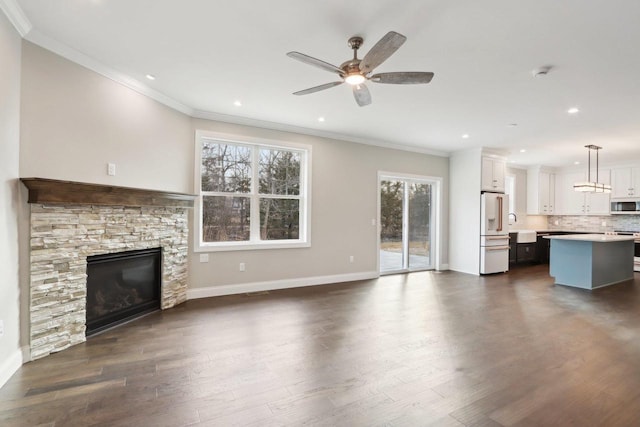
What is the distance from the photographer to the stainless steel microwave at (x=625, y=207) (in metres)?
7.42

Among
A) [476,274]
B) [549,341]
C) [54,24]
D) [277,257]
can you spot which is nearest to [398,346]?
[549,341]

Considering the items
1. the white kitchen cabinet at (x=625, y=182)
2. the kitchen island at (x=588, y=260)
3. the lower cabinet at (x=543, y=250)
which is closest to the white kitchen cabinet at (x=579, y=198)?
the white kitchen cabinet at (x=625, y=182)

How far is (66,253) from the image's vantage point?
9.46ft

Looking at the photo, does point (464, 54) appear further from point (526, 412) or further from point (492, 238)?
point (492, 238)

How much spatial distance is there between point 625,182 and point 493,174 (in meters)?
3.73

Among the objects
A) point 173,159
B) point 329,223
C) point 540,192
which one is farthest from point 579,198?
point 173,159

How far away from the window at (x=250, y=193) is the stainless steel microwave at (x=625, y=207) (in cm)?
774

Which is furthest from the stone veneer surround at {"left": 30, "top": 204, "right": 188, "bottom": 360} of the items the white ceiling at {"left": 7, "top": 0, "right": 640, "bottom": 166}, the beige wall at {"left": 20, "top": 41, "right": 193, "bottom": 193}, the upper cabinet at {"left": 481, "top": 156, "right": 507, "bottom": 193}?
the upper cabinet at {"left": 481, "top": 156, "right": 507, "bottom": 193}

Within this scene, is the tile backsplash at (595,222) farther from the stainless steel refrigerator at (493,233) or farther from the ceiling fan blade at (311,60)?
the ceiling fan blade at (311,60)

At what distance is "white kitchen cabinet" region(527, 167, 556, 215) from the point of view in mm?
8625

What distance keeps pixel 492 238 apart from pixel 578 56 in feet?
14.7

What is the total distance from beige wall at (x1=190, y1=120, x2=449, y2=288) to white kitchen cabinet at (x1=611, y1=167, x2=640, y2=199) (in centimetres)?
550

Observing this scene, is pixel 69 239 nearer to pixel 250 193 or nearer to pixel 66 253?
pixel 66 253

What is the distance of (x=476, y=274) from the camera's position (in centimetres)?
661
